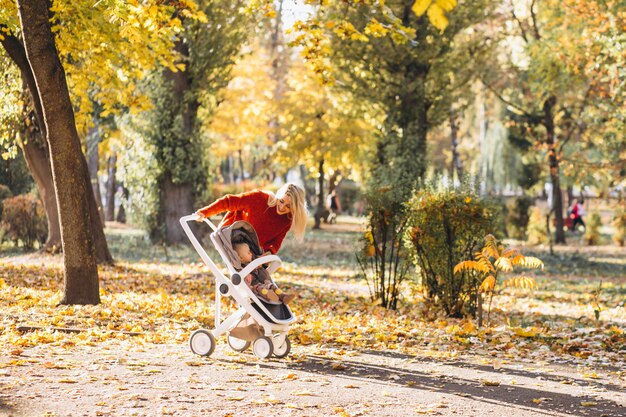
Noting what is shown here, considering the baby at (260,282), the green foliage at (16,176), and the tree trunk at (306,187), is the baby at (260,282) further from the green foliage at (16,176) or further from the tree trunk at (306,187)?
the tree trunk at (306,187)

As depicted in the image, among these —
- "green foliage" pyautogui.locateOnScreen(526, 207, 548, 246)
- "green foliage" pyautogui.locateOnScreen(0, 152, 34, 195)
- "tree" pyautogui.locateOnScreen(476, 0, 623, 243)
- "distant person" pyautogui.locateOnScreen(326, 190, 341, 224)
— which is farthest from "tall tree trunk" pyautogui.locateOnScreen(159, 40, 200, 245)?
"distant person" pyautogui.locateOnScreen(326, 190, 341, 224)

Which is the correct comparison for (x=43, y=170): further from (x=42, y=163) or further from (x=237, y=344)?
(x=237, y=344)

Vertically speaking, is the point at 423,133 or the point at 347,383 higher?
the point at 423,133

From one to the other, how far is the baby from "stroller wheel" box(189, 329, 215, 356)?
642 millimetres

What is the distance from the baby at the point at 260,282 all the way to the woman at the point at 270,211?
0.30 meters

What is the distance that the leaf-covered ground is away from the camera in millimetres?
6387

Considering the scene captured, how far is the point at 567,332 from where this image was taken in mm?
11414

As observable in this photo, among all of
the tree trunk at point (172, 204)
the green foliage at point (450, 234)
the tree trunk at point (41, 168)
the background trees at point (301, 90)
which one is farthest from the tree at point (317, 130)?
the green foliage at point (450, 234)

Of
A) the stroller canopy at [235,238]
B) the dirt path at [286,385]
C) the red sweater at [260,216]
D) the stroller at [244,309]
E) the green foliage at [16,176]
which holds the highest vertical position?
the green foliage at [16,176]

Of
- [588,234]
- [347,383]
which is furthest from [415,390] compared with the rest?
[588,234]

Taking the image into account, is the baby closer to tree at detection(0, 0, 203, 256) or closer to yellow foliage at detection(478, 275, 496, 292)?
yellow foliage at detection(478, 275, 496, 292)

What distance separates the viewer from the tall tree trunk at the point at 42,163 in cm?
1490

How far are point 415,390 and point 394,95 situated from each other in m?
17.7

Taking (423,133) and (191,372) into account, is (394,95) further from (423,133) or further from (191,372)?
(191,372)
